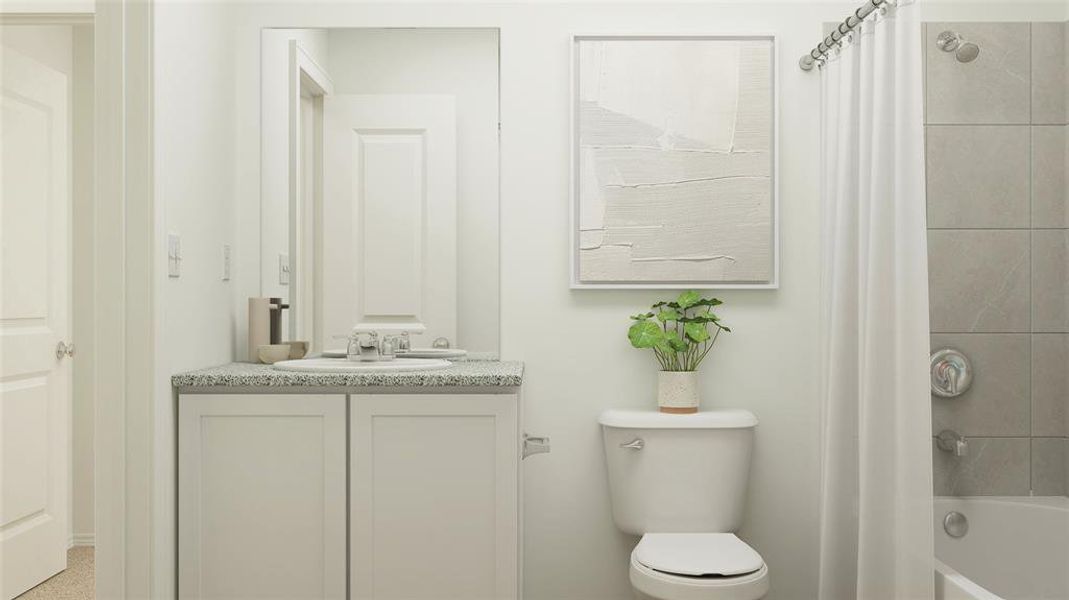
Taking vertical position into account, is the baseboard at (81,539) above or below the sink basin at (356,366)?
below

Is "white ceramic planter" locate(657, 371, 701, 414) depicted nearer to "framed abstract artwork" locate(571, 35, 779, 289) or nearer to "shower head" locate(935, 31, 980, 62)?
"framed abstract artwork" locate(571, 35, 779, 289)

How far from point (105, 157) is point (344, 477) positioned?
943 millimetres

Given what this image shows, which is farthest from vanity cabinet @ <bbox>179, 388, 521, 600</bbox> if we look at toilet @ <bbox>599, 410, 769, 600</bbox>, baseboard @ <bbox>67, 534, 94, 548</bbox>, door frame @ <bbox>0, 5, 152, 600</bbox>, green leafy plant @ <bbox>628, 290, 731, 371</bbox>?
baseboard @ <bbox>67, 534, 94, 548</bbox>

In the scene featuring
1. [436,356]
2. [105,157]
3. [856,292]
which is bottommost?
[436,356]

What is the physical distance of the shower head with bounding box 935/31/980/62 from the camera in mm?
2416

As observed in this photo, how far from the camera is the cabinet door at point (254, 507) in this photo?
2029mm

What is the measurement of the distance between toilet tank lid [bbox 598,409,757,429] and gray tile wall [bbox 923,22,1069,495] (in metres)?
0.61

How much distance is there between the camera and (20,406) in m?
2.86

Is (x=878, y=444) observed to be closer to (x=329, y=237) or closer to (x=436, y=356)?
(x=436, y=356)

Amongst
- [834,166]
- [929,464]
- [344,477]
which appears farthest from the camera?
[834,166]

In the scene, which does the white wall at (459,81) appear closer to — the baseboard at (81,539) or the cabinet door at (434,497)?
the cabinet door at (434,497)

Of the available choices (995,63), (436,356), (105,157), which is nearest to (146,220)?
(105,157)

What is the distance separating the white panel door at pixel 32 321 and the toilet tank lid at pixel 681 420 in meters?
2.07

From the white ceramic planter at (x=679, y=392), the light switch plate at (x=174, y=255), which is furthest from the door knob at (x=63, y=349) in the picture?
the white ceramic planter at (x=679, y=392)
